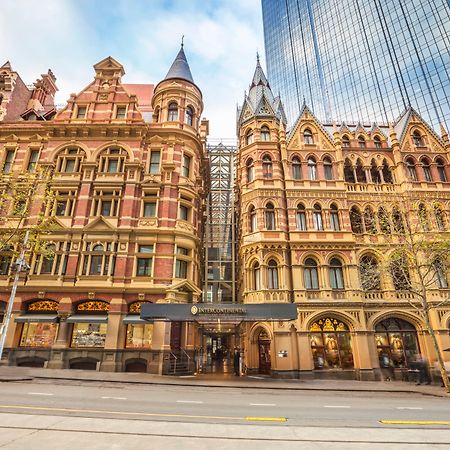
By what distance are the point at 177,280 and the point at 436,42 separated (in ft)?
272

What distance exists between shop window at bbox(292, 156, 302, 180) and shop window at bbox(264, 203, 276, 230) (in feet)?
13.2

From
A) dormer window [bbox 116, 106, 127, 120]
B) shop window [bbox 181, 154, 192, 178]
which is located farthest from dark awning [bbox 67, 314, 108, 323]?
dormer window [bbox 116, 106, 127, 120]

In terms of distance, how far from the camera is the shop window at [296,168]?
89.2ft

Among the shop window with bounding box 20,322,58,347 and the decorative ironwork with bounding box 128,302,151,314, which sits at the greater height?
the decorative ironwork with bounding box 128,302,151,314

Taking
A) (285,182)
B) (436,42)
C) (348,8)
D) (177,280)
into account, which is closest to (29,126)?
(177,280)

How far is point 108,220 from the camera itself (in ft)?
78.9

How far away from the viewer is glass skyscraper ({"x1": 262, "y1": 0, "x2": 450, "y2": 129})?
221 feet

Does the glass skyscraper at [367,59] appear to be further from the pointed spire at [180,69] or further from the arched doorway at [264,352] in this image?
the arched doorway at [264,352]

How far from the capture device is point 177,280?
22844 mm

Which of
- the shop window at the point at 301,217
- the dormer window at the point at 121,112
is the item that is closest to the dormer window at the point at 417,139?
the shop window at the point at 301,217

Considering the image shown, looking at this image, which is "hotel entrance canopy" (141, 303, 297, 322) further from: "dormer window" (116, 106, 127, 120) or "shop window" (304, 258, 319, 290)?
"dormer window" (116, 106, 127, 120)

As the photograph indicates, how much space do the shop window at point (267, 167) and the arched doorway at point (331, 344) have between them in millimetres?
13216

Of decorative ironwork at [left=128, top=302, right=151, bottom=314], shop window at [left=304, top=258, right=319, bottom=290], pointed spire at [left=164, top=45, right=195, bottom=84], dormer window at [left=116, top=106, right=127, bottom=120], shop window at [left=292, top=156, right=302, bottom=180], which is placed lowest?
decorative ironwork at [left=128, top=302, right=151, bottom=314]

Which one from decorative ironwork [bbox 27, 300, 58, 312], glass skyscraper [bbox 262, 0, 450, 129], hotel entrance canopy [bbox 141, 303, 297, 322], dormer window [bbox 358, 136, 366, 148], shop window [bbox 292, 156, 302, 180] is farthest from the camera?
glass skyscraper [bbox 262, 0, 450, 129]
